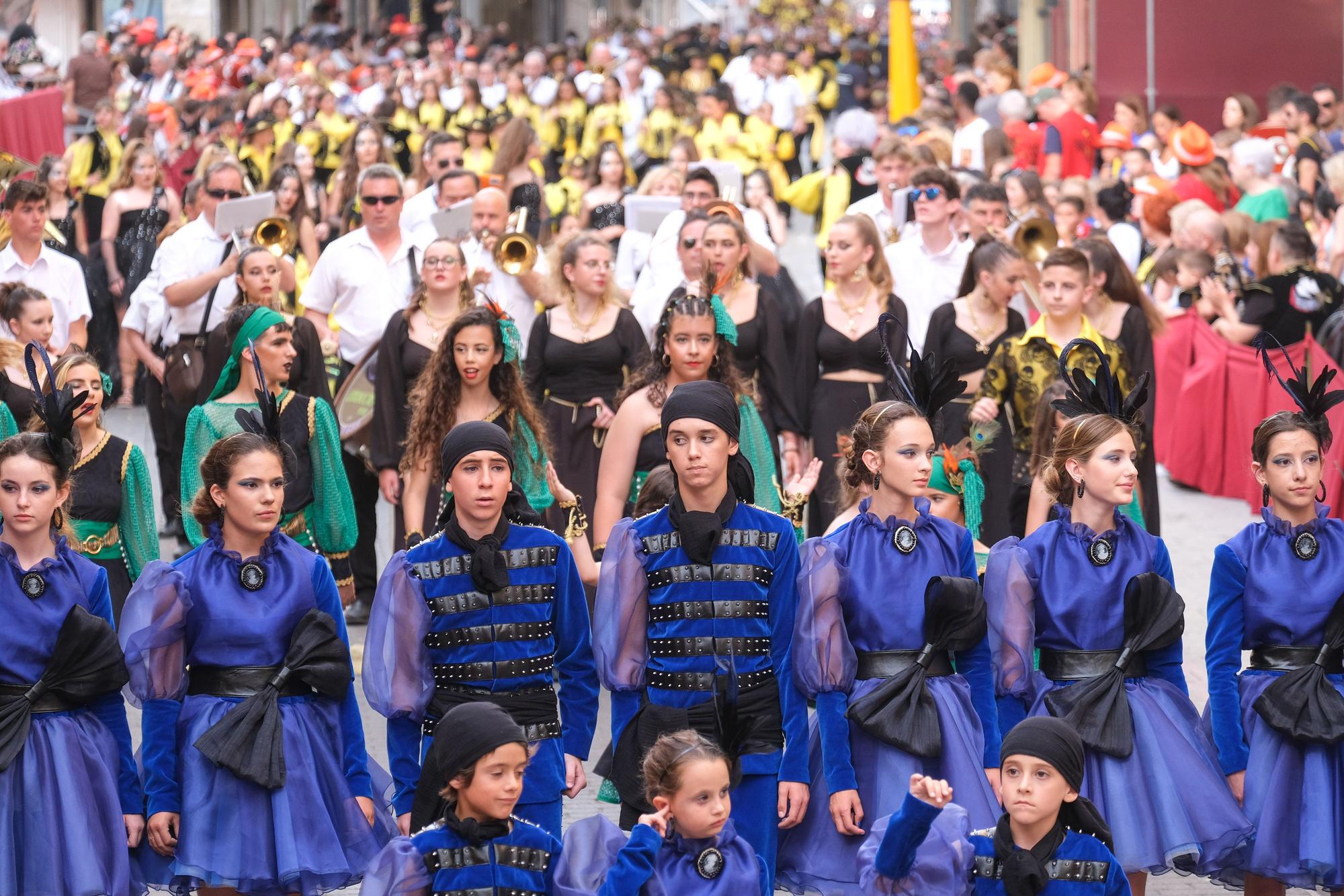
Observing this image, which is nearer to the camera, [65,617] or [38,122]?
[65,617]

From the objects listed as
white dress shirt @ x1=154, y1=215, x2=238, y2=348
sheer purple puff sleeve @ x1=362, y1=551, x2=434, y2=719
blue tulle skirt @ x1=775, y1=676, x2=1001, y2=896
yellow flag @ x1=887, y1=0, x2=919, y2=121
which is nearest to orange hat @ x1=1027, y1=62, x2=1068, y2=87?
yellow flag @ x1=887, y1=0, x2=919, y2=121

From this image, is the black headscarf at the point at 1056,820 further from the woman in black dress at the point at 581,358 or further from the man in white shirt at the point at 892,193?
the man in white shirt at the point at 892,193

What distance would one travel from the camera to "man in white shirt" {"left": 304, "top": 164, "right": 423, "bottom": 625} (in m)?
9.46

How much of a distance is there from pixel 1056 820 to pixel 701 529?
122 cm

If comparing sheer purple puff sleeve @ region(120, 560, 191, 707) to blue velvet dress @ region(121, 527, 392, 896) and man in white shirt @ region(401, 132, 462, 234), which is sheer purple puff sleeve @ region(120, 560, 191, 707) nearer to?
blue velvet dress @ region(121, 527, 392, 896)

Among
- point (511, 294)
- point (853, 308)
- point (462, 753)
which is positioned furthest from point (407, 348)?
point (462, 753)

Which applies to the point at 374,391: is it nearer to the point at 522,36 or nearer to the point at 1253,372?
the point at 1253,372

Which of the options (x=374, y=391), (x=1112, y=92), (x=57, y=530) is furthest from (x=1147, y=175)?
(x=1112, y=92)

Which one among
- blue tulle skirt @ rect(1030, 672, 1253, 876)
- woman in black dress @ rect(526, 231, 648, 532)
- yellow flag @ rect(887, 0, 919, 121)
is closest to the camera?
blue tulle skirt @ rect(1030, 672, 1253, 876)

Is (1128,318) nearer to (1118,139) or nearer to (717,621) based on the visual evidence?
(717,621)

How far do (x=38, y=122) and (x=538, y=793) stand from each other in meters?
16.5

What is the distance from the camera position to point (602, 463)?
22.8 ft

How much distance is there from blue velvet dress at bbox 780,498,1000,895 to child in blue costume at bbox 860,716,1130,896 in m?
0.42

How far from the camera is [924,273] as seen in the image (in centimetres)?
1009
